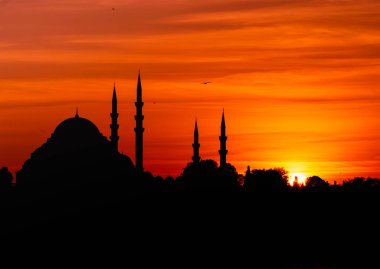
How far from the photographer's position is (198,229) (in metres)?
103

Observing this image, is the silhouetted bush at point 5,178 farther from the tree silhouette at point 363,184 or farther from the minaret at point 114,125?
the tree silhouette at point 363,184

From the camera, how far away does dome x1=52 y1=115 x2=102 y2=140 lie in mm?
124875

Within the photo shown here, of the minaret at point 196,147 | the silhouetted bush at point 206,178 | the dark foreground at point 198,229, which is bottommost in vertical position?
the dark foreground at point 198,229

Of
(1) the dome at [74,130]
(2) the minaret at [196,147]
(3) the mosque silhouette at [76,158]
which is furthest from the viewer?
(2) the minaret at [196,147]

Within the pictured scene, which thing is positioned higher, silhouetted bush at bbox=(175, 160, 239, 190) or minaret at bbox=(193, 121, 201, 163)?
minaret at bbox=(193, 121, 201, 163)

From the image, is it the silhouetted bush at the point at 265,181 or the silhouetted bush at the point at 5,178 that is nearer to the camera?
the silhouetted bush at the point at 5,178

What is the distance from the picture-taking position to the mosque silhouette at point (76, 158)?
123188 mm

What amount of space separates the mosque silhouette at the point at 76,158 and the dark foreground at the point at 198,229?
244 cm

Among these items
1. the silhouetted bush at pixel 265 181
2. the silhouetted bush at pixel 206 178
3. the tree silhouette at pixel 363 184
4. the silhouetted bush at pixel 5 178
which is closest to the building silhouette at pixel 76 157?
the silhouetted bush at pixel 206 178

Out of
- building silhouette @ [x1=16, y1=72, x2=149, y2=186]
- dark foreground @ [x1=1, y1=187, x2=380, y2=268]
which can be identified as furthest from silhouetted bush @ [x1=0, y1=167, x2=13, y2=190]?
dark foreground @ [x1=1, y1=187, x2=380, y2=268]

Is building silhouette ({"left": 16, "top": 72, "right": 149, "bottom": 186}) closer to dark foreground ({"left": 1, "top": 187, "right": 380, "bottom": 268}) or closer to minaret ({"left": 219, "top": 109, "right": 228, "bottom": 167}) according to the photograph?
dark foreground ({"left": 1, "top": 187, "right": 380, "bottom": 268})

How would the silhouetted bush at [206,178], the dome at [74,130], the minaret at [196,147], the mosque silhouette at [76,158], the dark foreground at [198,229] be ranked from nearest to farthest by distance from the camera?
the dark foreground at [198,229], the mosque silhouette at [76,158], the dome at [74,130], the silhouetted bush at [206,178], the minaret at [196,147]

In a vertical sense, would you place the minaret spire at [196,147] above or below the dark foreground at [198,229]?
above

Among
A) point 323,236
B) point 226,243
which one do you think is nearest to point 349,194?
point 323,236
